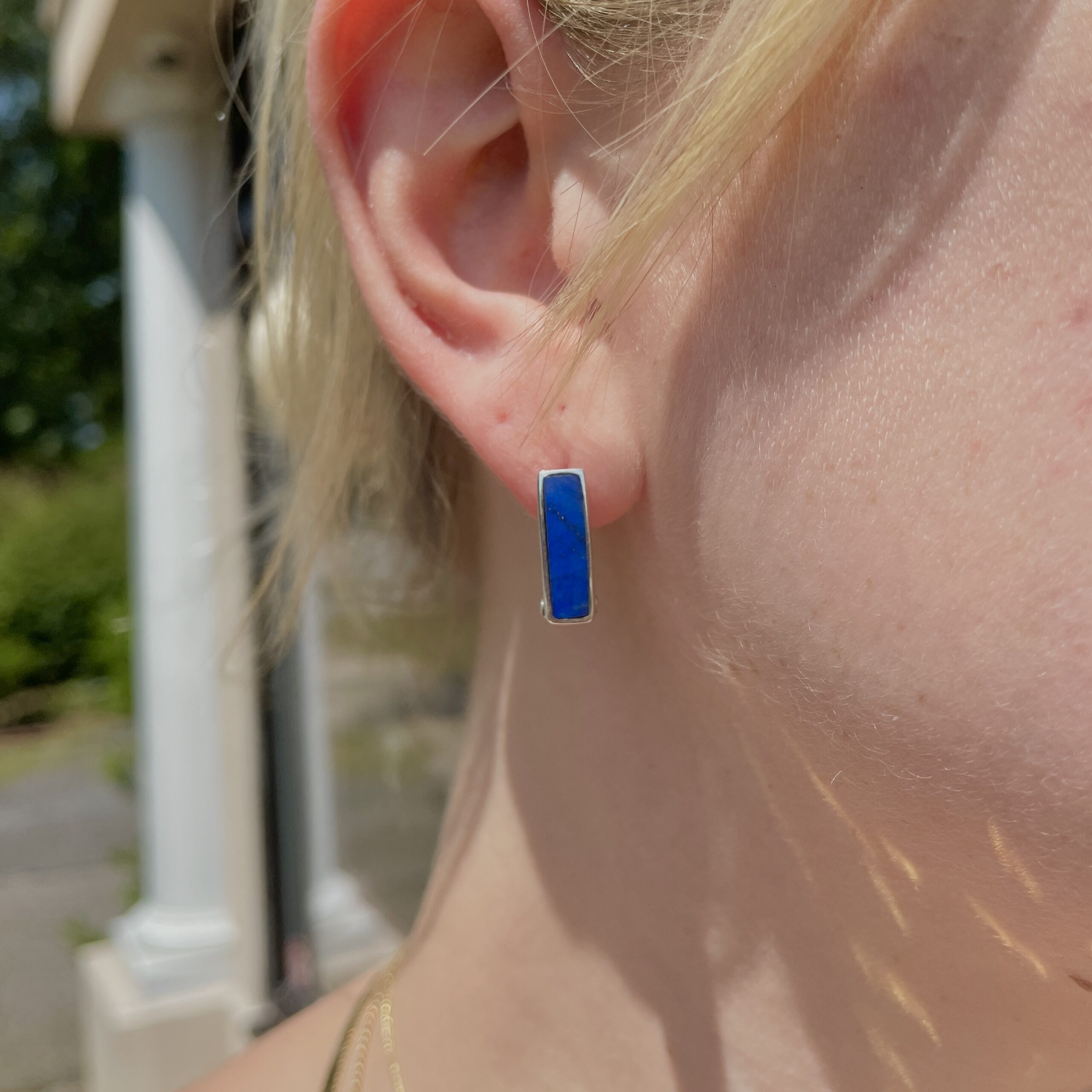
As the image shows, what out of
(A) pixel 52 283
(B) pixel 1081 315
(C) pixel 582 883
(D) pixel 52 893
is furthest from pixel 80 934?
(A) pixel 52 283

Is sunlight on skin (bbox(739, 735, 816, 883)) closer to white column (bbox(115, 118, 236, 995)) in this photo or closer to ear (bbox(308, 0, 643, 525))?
ear (bbox(308, 0, 643, 525))

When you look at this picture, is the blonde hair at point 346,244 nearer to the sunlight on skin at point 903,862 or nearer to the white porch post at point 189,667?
the sunlight on skin at point 903,862

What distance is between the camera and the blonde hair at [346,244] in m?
0.65

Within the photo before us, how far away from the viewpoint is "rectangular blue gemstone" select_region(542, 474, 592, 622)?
75cm

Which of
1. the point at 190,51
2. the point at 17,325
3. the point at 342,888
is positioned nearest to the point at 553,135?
the point at 190,51

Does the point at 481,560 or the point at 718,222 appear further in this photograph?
the point at 481,560

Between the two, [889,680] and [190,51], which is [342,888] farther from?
[889,680]

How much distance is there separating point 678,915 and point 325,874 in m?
2.65

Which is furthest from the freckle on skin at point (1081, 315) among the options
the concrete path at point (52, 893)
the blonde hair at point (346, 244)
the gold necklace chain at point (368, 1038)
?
the concrete path at point (52, 893)

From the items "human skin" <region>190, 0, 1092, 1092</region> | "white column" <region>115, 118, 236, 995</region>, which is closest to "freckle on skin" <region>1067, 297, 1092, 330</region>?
"human skin" <region>190, 0, 1092, 1092</region>

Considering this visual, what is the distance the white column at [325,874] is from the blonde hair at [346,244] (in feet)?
6.13

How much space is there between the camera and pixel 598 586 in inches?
34.9

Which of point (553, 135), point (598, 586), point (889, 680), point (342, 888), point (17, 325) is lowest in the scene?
point (342, 888)

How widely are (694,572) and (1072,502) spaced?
26 cm
